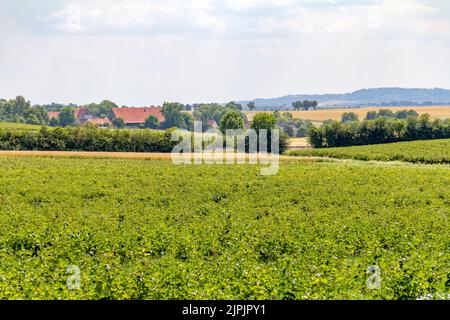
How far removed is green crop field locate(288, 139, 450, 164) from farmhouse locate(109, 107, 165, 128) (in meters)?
88.1

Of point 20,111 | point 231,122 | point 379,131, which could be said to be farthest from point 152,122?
point 379,131

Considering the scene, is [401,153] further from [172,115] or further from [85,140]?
[172,115]

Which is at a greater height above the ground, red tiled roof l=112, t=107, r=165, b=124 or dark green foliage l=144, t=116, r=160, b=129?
red tiled roof l=112, t=107, r=165, b=124

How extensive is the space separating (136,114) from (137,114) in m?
0.27

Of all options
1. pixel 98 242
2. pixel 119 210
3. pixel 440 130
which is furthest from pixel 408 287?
pixel 440 130

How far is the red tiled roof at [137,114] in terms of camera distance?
163875mm

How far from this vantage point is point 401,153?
69688 mm

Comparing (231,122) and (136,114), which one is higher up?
(231,122)

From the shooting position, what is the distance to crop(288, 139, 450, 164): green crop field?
217 feet

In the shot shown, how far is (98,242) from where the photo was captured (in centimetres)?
2047

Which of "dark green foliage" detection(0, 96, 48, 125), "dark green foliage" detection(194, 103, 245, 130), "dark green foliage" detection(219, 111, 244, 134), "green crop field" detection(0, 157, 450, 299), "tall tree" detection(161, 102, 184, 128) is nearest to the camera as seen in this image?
"green crop field" detection(0, 157, 450, 299)

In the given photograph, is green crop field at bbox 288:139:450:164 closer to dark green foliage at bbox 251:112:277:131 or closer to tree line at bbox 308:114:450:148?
tree line at bbox 308:114:450:148

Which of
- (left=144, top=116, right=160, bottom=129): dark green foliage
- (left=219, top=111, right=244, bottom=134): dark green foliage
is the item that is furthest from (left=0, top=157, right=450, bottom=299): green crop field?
(left=144, top=116, right=160, bottom=129): dark green foliage

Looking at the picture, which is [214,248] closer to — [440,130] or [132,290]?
[132,290]
